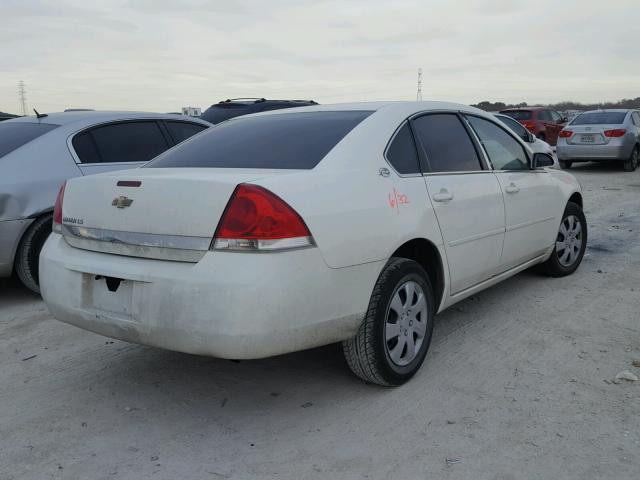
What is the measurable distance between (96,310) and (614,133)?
13.8 meters

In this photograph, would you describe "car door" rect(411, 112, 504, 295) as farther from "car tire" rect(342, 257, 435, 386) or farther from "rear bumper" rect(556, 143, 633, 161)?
"rear bumper" rect(556, 143, 633, 161)

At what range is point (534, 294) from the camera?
5.11 m

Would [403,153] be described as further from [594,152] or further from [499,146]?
[594,152]

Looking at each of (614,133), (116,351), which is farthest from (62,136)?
(614,133)

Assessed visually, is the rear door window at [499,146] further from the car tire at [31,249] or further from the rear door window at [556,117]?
the rear door window at [556,117]

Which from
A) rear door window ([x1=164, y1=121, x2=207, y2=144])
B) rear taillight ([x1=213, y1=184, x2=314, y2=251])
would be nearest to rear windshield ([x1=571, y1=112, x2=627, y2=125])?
rear door window ([x1=164, y1=121, x2=207, y2=144])

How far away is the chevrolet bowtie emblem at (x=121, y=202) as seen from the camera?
3055 mm

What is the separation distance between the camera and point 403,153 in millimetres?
3627

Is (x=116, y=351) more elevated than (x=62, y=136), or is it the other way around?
(x=62, y=136)

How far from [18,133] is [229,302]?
3.84 metres

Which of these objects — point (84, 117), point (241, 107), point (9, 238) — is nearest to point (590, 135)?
point (241, 107)

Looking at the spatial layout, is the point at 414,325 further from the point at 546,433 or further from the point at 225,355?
the point at 225,355

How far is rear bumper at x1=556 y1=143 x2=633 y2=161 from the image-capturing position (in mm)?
14163

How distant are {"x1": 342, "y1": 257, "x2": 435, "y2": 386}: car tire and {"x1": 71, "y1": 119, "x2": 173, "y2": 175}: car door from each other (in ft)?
10.9
